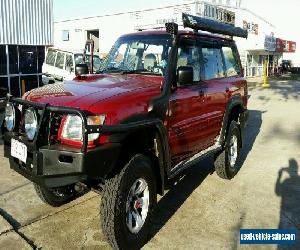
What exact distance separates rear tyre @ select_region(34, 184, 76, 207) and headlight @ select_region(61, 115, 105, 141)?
1364 millimetres

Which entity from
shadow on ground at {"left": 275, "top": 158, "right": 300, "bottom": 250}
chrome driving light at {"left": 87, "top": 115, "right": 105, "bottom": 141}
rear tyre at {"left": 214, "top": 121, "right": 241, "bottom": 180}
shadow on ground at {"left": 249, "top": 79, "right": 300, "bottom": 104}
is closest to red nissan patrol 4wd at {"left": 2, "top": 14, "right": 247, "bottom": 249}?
chrome driving light at {"left": 87, "top": 115, "right": 105, "bottom": 141}

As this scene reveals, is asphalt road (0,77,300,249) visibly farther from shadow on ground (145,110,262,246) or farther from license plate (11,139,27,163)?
license plate (11,139,27,163)

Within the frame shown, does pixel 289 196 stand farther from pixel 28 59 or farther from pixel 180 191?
pixel 28 59

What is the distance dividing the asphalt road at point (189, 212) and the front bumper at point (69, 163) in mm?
968

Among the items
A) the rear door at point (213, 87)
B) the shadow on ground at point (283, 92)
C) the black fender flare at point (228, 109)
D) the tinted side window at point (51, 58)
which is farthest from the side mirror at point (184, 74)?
the shadow on ground at point (283, 92)

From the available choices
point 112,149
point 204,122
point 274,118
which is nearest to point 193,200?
point 204,122

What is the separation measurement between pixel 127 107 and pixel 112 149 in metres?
0.46

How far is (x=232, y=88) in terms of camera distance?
6090 mm

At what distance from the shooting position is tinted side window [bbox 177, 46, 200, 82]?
4.71 m

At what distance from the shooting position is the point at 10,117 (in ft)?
13.3

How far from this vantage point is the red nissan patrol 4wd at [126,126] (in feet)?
11.0

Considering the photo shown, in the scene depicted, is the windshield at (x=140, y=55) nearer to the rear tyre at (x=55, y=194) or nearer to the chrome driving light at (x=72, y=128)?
the chrome driving light at (x=72, y=128)

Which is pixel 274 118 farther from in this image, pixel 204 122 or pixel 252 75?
pixel 252 75

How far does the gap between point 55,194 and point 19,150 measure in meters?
1.24
